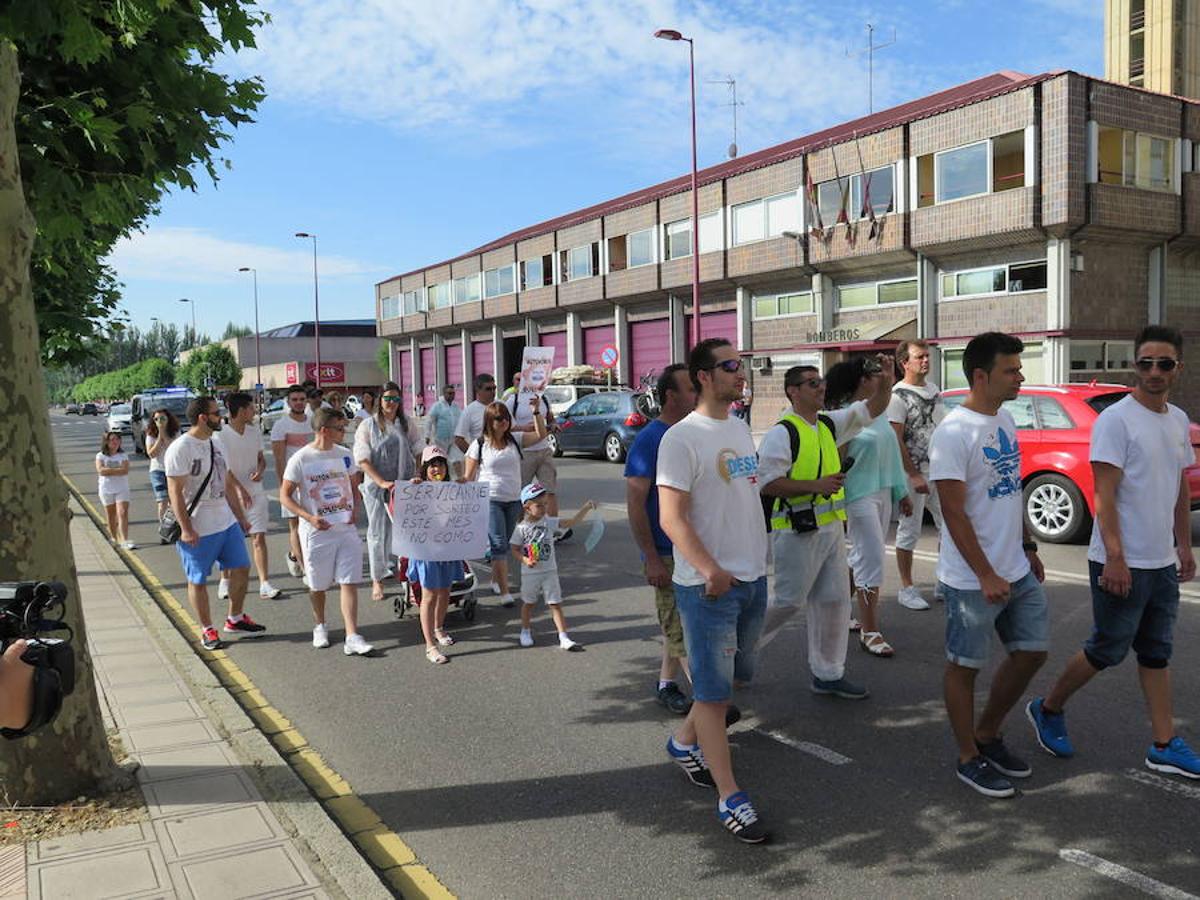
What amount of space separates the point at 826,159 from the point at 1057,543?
2426 centimetres

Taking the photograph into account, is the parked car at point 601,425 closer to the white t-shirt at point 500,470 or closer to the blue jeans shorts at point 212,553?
the white t-shirt at point 500,470

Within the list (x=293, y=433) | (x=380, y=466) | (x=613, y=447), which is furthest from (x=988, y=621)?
(x=613, y=447)

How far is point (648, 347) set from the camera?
4125cm

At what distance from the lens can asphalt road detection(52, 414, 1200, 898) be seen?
135 inches

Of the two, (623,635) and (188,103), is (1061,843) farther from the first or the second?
(188,103)

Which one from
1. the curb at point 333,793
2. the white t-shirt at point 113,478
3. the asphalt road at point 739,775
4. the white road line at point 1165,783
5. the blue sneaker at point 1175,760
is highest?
the white t-shirt at point 113,478

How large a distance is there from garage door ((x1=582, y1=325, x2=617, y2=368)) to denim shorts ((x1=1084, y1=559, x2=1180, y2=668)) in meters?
39.0

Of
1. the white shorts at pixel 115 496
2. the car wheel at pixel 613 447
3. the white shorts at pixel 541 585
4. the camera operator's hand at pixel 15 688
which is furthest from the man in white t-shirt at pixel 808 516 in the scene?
the car wheel at pixel 613 447

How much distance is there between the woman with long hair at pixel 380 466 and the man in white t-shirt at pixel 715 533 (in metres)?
4.80

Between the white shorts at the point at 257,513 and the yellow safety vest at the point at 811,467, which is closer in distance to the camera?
the yellow safety vest at the point at 811,467

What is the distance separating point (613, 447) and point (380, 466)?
12945 mm

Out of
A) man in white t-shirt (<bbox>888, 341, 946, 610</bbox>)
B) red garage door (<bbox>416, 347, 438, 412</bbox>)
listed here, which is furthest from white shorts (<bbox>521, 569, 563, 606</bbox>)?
red garage door (<bbox>416, 347, 438, 412</bbox>)

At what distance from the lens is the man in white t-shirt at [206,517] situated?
6.64 m

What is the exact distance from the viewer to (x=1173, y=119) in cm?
2678
